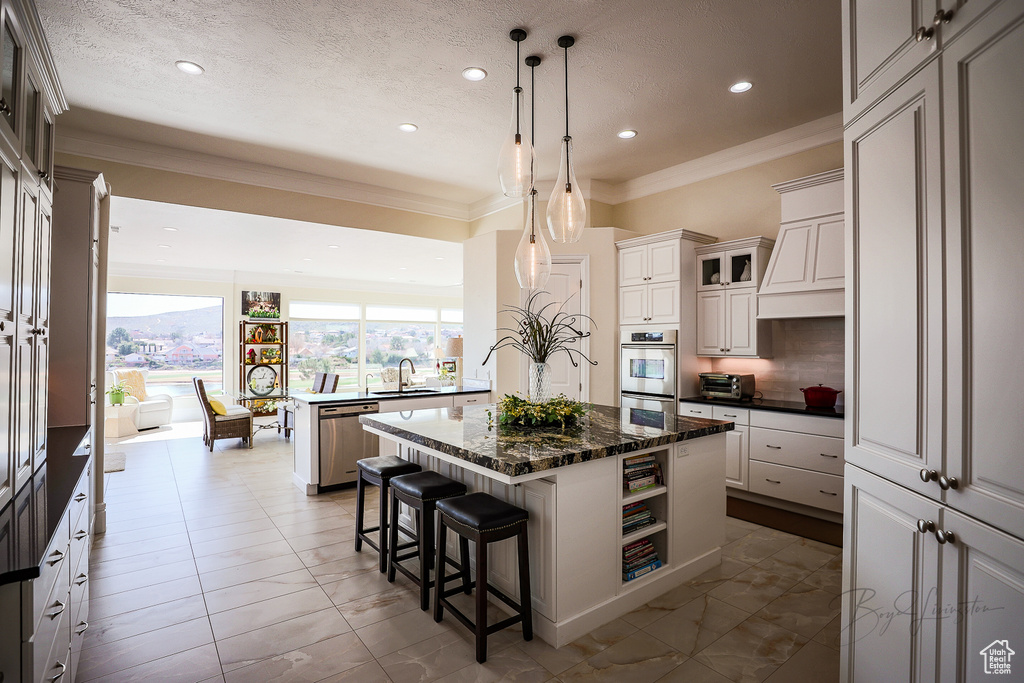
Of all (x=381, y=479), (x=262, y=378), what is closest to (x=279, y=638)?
(x=381, y=479)

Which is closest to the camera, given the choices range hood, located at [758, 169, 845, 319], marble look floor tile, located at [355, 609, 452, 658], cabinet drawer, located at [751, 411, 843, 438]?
marble look floor tile, located at [355, 609, 452, 658]

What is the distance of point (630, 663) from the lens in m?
2.17

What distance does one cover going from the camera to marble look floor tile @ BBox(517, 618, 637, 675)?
2.16 meters

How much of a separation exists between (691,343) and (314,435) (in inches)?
140

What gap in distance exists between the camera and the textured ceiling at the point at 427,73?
2.71m

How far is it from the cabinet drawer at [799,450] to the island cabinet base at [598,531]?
1.03m

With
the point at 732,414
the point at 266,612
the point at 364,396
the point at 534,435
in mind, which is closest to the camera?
the point at 266,612

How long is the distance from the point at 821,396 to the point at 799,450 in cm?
44

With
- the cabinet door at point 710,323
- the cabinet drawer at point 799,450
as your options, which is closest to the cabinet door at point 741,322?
the cabinet door at point 710,323

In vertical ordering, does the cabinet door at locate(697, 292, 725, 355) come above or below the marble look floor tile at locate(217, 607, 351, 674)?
above

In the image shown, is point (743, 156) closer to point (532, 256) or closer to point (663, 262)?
point (663, 262)

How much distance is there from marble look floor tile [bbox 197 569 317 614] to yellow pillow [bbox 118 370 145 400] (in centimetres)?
780

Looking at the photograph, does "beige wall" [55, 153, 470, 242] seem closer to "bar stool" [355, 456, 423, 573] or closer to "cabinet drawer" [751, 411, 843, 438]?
"bar stool" [355, 456, 423, 573]

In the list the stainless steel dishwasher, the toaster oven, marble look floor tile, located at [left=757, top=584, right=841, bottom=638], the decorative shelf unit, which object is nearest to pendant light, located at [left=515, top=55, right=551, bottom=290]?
the toaster oven
